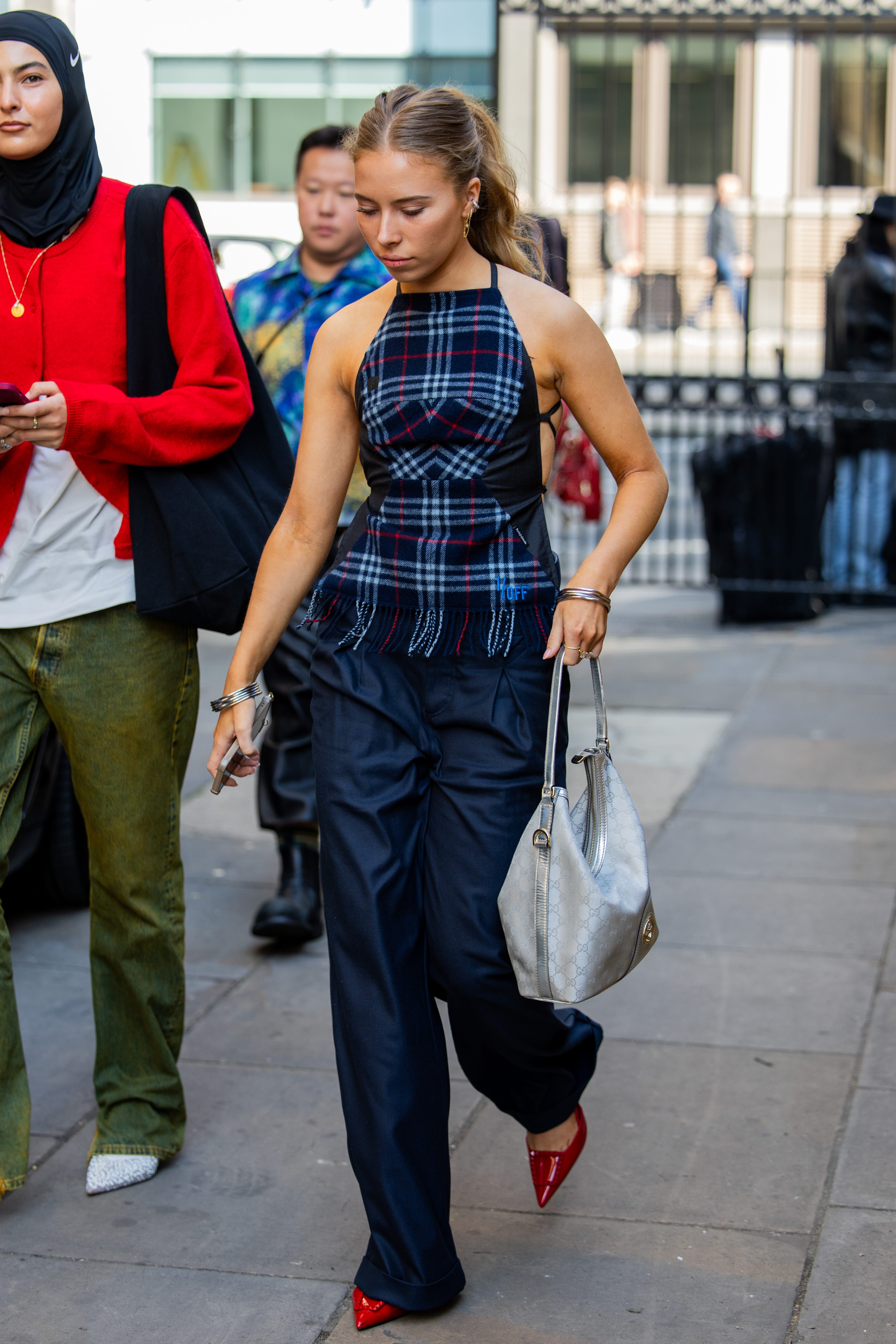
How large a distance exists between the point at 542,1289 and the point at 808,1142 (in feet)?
2.52

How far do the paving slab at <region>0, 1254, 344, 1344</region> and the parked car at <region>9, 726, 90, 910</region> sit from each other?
5.42 ft

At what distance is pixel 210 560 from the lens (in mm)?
3125

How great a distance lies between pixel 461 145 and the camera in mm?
2637

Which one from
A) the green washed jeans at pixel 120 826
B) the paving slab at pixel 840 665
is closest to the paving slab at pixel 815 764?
the paving slab at pixel 840 665

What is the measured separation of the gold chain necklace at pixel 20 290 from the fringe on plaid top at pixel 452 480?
0.67 m

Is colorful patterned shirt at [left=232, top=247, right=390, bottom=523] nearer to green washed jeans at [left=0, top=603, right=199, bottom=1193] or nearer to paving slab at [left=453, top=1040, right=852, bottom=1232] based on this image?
green washed jeans at [left=0, top=603, right=199, bottom=1193]

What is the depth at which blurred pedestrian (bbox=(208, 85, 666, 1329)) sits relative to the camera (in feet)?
8.77

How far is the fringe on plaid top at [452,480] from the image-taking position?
2.68 m

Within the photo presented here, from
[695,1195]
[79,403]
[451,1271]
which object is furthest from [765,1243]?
[79,403]

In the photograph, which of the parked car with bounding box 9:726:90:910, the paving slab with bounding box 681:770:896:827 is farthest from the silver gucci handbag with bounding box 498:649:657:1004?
the paving slab with bounding box 681:770:896:827

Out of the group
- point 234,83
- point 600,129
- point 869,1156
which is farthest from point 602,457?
point 600,129

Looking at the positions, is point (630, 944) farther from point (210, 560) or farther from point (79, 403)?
point (79, 403)

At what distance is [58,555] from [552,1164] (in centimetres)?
140

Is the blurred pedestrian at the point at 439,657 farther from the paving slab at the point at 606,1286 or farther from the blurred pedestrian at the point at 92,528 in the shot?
the blurred pedestrian at the point at 92,528
